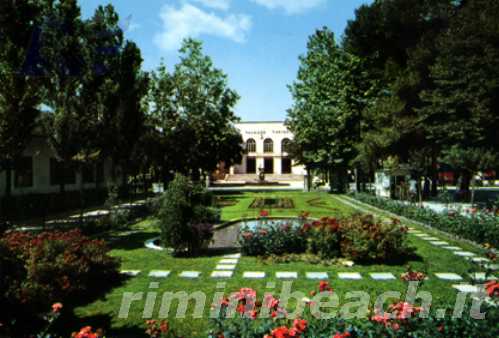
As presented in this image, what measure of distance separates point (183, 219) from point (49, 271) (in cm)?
405

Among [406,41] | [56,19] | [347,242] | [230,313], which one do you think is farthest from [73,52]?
[406,41]

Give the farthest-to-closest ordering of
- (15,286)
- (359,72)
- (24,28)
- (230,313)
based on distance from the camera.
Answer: (359,72)
(24,28)
(15,286)
(230,313)

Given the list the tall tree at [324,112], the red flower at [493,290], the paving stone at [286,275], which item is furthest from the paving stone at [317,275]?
the tall tree at [324,112]

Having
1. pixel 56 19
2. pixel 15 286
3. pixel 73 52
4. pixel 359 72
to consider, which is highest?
pixel 359 72

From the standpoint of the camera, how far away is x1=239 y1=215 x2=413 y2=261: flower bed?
9.44 m

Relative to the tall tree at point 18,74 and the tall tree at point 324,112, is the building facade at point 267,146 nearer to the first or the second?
the tall tree at point 324,112

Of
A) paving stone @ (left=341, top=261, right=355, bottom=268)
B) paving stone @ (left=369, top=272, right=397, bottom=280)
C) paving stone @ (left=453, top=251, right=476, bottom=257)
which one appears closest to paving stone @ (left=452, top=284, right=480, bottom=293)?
paving stone @ (left=369, top=272, right=397, bottom=280)

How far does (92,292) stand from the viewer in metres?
7.29

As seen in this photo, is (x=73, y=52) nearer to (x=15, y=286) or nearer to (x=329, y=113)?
(x=15, y=286)

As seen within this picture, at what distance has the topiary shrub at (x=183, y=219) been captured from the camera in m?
10.2

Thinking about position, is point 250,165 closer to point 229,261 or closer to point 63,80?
point 63,80

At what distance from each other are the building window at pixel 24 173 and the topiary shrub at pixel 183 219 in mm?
13643

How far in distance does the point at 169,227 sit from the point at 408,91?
21.8m

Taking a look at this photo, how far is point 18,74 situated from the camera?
13.2 metres
